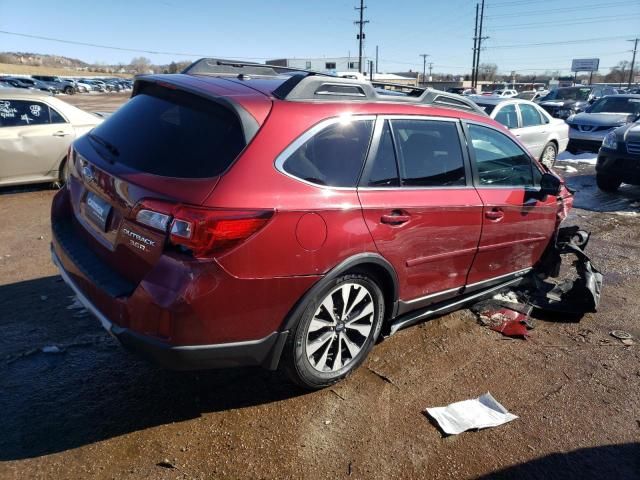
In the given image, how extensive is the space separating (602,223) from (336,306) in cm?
625

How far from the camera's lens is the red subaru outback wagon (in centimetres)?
241

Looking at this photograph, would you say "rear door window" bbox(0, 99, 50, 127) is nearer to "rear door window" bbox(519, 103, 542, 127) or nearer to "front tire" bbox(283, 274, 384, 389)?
"front tire" bbox(283, 274, 384, 389)

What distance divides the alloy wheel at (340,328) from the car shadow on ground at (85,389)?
306mm

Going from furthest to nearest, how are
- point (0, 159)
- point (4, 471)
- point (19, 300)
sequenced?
point (0, 159)
point (19, 300)
point (4, 471)

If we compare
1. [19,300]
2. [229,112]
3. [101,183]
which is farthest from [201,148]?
[19,300]

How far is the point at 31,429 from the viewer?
2.65 m

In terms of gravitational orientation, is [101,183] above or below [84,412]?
above

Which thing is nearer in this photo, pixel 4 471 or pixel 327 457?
pixel 4 471

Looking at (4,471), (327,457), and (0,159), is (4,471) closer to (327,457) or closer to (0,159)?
(327,457)

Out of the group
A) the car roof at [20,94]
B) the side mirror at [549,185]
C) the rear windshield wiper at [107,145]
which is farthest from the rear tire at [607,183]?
the car roof at [20,94]

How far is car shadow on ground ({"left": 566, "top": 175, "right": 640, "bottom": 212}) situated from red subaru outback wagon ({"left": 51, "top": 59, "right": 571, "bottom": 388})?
6.07 m

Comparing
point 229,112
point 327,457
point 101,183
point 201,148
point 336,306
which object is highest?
point 229,112

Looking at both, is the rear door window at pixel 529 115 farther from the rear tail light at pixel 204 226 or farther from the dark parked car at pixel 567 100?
the dark parked car at pixel 567 100

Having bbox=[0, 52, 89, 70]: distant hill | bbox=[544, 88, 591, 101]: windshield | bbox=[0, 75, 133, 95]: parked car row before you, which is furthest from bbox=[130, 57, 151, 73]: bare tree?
bbox=[544, 88, 591, 101]: windshield
